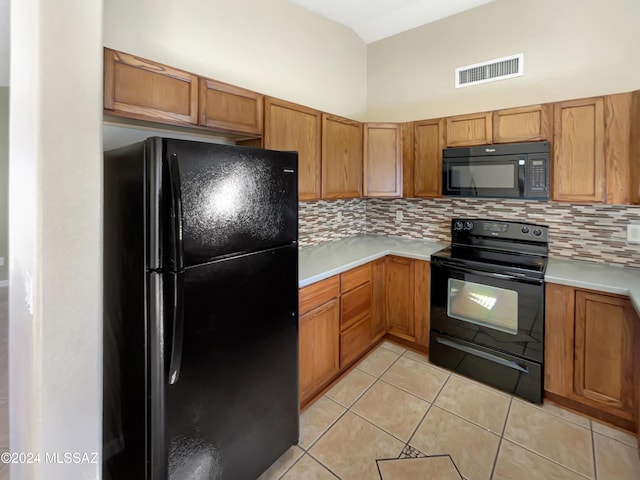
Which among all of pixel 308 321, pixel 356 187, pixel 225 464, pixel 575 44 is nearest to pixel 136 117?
pixel 308 321

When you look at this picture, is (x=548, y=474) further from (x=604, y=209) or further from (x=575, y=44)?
(x=575, y=44)

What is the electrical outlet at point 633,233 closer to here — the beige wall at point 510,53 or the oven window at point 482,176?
the oven window at point 482,176

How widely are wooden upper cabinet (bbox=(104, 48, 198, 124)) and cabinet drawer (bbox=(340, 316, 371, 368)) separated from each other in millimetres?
1818

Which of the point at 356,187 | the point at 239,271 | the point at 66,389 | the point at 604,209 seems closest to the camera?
the point at 66,389

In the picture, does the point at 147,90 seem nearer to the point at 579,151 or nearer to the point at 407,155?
the point at 407,155

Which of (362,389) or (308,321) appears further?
(362,389)

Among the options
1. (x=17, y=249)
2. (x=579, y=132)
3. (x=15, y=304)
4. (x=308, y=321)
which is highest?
(x=579, y=132)

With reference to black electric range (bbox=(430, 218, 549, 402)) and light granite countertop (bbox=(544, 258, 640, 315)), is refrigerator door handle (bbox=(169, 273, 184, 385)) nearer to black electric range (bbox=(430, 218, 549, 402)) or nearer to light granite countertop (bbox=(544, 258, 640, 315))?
black electric range (bbox=(430, 218, 549, 402))

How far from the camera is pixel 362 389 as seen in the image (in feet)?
7.60

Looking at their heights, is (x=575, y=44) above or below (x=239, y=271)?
above

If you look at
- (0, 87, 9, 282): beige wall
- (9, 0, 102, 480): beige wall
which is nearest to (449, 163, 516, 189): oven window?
(9, 0, 102, 480): beige wall

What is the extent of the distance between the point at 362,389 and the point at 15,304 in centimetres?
205

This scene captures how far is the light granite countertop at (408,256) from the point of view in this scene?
A: 1902 mm

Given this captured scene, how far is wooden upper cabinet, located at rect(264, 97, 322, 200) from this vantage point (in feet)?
6.82
